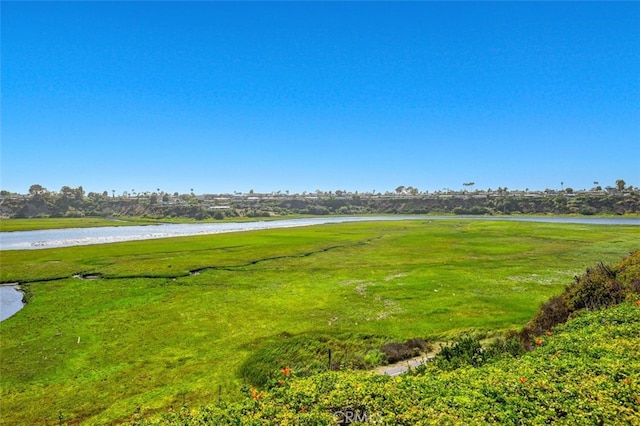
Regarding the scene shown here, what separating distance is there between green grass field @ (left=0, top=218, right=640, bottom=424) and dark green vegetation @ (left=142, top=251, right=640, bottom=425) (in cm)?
717

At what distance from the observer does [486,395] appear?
8281mm

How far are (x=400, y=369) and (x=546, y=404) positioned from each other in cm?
914

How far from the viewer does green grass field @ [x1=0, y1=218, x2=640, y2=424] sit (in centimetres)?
1578

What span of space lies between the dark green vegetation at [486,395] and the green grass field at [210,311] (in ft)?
23.5

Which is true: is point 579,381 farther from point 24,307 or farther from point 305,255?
point 305,255

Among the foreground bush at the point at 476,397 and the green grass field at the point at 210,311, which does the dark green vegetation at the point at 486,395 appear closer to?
the foreground bush at the point at 476,397

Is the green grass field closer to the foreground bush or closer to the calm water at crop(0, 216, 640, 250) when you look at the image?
the foreground bush

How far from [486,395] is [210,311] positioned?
2153 centimetres

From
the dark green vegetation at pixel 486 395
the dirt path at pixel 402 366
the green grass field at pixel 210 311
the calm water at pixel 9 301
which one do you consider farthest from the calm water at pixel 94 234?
the dark green vegetation at pixel 486 395

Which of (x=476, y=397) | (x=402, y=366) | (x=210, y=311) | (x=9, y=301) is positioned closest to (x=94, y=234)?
(x=9, y=301)

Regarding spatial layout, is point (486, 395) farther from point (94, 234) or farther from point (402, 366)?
point (94, 234)

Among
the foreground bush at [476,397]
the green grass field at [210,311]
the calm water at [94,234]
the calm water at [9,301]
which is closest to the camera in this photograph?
the foreground bush at [476,397]

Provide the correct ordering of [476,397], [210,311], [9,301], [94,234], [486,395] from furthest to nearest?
[94,234] → [9,301] → [210,311] → [486,395] → [476,397]

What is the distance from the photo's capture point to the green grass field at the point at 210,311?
15781 mm
